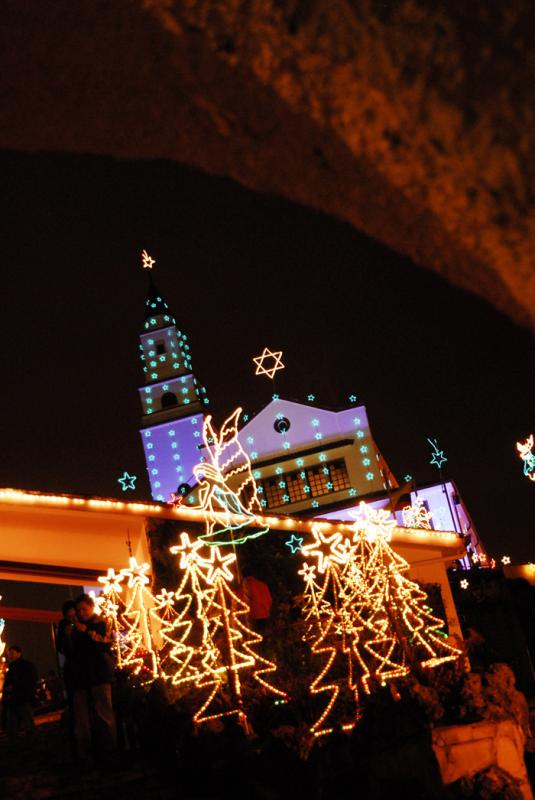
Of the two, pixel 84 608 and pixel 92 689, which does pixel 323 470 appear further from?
pixel 92 689

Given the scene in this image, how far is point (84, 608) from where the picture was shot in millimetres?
9164

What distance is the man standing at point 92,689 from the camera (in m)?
8.82

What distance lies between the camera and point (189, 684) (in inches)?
419

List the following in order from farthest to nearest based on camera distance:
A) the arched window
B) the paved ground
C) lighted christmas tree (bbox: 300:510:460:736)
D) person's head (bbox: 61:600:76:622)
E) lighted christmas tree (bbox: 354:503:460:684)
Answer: the arched window, lighted christmas tree (bbox: 354:503:460:684), person's head (bbox: 61:600:76:622), lighted christmas tree (bbox: 300:510:460:736), the paved ground

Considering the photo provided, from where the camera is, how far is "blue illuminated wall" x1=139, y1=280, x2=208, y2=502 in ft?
161

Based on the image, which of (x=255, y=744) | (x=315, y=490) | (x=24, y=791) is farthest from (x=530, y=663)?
(x=315, y=490)

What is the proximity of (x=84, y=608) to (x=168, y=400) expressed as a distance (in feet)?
139

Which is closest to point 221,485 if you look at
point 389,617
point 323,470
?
point 389,617

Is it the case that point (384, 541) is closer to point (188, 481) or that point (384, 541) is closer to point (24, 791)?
point (24, 791)

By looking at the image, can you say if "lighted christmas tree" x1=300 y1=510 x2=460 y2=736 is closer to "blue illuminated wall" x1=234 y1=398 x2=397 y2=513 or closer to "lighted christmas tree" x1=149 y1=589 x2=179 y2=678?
"lighted christmas tree" x1=149 y1=589 x2=179 y2=678

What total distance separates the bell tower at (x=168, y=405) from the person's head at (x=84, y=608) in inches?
1488

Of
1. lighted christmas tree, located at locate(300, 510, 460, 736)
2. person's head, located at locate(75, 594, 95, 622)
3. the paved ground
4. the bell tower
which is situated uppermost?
the bell tower

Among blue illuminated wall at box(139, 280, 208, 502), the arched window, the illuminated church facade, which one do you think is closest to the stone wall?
the illuminated church facade

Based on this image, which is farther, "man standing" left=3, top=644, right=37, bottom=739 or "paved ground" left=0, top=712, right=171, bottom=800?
"man standing" left=3, top=644, right=37, bottom=739
